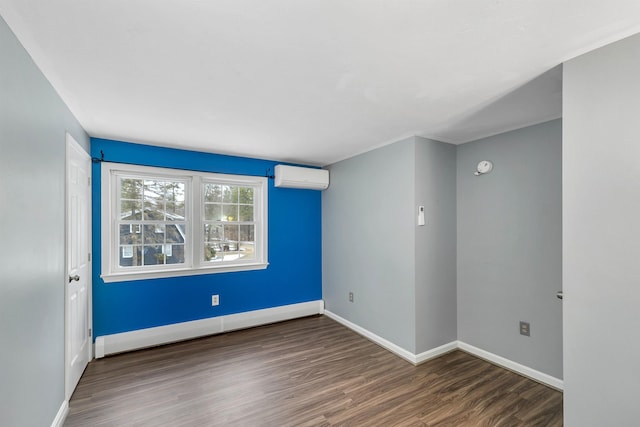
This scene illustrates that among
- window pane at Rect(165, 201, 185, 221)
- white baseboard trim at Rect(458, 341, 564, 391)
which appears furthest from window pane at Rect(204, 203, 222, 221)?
white baseboard trim at Rect(458, 341, 564, 391)

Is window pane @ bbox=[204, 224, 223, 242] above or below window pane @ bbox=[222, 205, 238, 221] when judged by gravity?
below

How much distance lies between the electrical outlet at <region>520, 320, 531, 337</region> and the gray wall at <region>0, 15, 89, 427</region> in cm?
373

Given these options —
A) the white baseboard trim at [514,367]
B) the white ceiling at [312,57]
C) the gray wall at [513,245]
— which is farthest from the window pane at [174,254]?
the white baseboard trim at [514,367]

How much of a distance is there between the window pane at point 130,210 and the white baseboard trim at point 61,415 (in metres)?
1.86

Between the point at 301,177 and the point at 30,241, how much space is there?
2.98 m

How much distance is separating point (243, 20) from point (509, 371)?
365 cm

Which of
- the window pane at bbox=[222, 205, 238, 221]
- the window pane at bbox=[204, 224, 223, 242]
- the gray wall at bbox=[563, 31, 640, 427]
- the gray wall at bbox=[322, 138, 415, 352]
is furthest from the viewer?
the window pane at bbox=[222, 205, 238, 221]

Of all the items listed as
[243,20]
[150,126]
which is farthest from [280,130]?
[243,20]

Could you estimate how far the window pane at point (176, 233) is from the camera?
3518mm

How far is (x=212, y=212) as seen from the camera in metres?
3.80

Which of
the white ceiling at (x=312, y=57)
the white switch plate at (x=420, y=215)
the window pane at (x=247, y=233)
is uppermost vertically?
the white ceiling at (x=312, y=57)

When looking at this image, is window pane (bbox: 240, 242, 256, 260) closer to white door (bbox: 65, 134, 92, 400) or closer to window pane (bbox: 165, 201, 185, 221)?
window pane (bbox: 165, 201, 185, 221)

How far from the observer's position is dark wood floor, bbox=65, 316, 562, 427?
6.87 feet

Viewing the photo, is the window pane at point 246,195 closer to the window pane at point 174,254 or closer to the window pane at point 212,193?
the window pane at point 212,193
